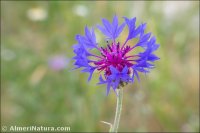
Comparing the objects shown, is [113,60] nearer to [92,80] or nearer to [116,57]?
[116,57]

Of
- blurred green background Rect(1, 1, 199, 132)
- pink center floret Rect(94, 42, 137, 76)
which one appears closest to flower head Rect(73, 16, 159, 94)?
pink center floret Rect(94, 42, 137, 76)

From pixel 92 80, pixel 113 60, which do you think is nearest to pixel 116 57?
pixel 113 60

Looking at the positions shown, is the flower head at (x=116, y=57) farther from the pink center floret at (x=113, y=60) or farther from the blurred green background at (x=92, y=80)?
the blurred green background at (x=92, y=80)

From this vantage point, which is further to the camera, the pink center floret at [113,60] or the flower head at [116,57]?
the pink center floret at [113,60]

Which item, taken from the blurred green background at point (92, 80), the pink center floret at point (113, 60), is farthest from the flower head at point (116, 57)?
the blurred green background at point (92, 80)

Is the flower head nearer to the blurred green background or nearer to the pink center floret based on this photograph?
the pink center floret

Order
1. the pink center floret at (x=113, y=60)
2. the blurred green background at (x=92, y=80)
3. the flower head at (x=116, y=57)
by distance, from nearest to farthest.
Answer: the flower head at (x=116, y=57)
the pink center floret at (x=113, y=60)
the blurred green background at (x=92, y=80)
